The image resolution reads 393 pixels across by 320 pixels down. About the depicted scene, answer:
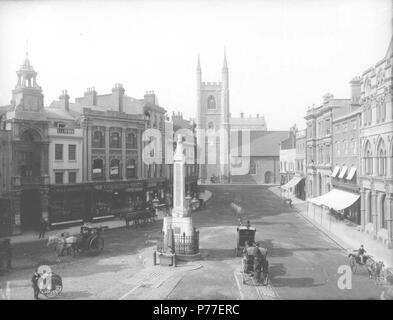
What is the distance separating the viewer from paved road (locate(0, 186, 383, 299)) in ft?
47.5

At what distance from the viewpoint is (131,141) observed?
37.7m

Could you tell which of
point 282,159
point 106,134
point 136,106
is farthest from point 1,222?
point 282,159

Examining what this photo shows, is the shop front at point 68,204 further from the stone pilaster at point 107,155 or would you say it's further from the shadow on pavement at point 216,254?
the shadow on pavement at point 216,254

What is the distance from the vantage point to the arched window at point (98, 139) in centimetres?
3428

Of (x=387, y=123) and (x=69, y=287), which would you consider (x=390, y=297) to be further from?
(x=69, y=287)

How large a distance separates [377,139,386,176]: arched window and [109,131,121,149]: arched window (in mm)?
23215

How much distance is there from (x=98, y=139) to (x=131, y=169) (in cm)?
487

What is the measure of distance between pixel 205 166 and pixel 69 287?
57.1 m

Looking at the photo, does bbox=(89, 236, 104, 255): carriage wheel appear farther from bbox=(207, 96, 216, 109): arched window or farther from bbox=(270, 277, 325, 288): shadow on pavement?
bbox=(207, 96, 216, 109): arched window

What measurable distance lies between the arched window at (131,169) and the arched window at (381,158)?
23.0 metres

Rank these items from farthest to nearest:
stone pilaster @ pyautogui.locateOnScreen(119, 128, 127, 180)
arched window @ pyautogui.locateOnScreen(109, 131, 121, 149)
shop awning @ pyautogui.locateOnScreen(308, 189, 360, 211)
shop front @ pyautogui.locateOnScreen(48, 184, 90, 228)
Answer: stone pilaster @ pyautogui.locateOnScreen(119, 128, 127, 180) < arched window @ pyautogui.locateOnScreen(109, 131, 121, 149) < shop front @ pyautogui.locateOnScreen(48, 184, 90, 228) < shop awning @ pyautogui.locateOnScreen(308, 189, 360, 211)

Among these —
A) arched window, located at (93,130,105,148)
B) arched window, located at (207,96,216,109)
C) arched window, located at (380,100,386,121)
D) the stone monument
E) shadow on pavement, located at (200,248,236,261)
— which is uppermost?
arched window, located at (207,96,216,109)

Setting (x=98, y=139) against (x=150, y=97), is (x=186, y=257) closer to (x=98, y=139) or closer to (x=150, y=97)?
(x=98, y=139)

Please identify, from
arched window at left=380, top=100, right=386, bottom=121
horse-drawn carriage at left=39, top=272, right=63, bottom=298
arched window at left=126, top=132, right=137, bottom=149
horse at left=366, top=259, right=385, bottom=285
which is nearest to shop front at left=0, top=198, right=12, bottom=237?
arched window at left=126, top=132, right=137, bottom=149
